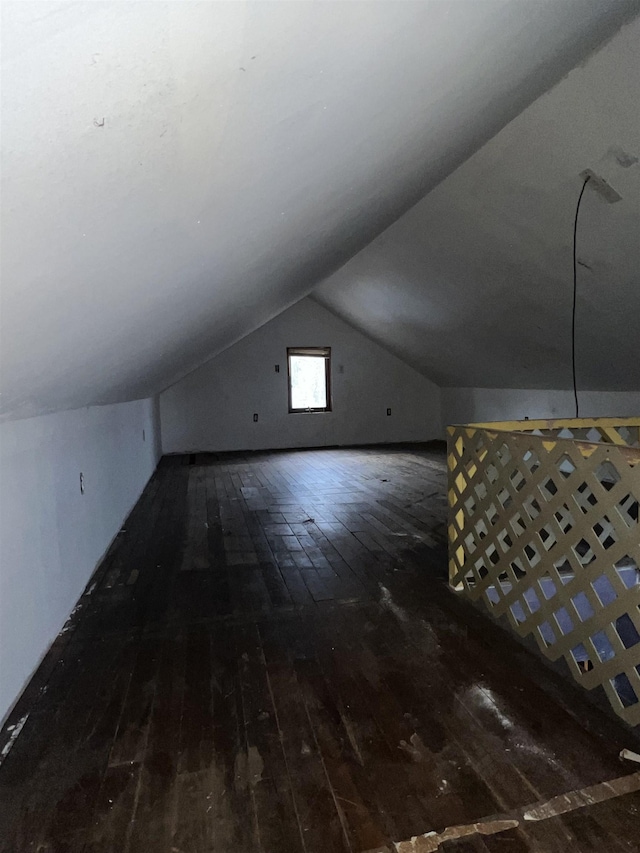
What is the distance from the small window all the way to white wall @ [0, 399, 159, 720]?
518 cm

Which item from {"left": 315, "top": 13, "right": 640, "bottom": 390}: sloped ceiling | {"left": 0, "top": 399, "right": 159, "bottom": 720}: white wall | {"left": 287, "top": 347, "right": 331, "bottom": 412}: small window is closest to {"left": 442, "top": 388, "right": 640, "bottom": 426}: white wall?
{"left": 315, "top": 13, "right": 640, "bottom": 390}: sloped ceiling

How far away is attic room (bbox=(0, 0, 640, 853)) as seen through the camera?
0.80 meters

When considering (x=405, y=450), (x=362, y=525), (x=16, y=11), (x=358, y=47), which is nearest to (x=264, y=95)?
(x=358, y=47)

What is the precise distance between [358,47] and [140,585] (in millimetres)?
2672

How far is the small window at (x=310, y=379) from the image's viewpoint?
850cm

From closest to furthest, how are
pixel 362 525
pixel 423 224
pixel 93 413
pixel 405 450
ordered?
pixel 93 413 → pixel 362 525 → pixel 423 224 → pixel 405 450

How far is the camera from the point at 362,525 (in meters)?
3.77

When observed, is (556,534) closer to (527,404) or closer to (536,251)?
(536,251)

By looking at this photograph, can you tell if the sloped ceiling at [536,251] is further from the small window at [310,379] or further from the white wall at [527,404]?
the small window at [310,379]

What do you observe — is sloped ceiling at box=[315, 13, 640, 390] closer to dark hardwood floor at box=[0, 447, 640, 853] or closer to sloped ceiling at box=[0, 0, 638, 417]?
sloped ceiling at box=[0, 0, 638, 417]

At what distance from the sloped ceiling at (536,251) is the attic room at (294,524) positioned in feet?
0.08

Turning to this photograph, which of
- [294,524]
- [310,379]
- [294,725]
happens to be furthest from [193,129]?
[310,379]

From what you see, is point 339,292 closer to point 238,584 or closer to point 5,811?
point 238,584

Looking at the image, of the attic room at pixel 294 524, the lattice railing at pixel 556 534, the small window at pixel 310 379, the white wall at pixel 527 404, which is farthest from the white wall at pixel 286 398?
the lattice railing at pixel 556 534
